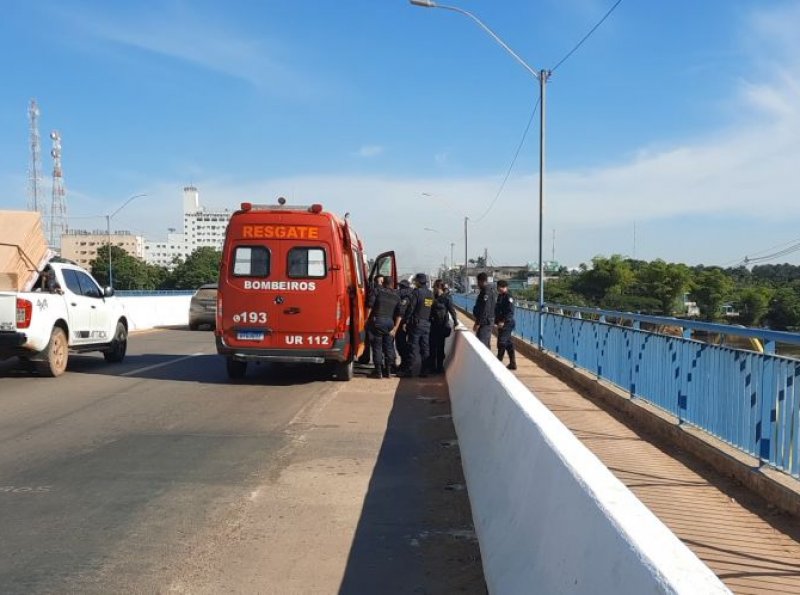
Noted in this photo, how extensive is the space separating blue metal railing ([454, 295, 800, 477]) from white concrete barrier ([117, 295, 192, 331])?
1873 centimetres

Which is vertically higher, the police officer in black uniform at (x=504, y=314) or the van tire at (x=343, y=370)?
the police officer in black uniform at (x=504, y=314)

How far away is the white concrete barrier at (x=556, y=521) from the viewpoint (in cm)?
212

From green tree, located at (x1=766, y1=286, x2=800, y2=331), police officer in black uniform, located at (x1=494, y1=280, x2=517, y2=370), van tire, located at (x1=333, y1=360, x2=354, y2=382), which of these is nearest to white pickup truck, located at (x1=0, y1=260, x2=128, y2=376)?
van tire, located at (x1=333, y1=360, x2=354, y2=382)

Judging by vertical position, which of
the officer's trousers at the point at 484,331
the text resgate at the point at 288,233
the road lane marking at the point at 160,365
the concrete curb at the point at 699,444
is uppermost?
the text resgate at the point at 288,233

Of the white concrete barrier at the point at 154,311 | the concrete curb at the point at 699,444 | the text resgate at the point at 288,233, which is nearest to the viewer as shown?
the concrete curb at the point at 699,444

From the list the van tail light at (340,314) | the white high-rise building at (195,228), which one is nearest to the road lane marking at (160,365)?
the van tail light at (340,314)

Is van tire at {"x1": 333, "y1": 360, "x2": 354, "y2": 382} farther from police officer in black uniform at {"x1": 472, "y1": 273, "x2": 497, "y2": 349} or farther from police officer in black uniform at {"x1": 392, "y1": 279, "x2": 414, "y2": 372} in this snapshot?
police officer in black uniform at {"x1": 472, "y1": 273, "x2": 497, "y2": 349}

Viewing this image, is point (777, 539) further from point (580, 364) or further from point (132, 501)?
point (580, 364)

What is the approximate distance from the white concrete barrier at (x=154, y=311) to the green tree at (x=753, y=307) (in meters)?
18.6

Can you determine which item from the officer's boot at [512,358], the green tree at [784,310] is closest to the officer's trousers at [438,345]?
the officer's boot at [512,358]

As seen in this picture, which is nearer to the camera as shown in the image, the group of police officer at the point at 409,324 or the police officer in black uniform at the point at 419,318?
the group of police officer at the point at 409,324

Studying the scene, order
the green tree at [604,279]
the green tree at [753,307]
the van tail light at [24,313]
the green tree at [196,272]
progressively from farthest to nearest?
the green tree at [196,272]
the green tree at [604,279]
the green tree at [753,307]
the van tail light at [24,313]

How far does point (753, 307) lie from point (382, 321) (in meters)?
6.74

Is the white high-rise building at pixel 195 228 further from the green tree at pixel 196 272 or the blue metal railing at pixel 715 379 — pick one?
the blue metal railing at pixel 715 379
